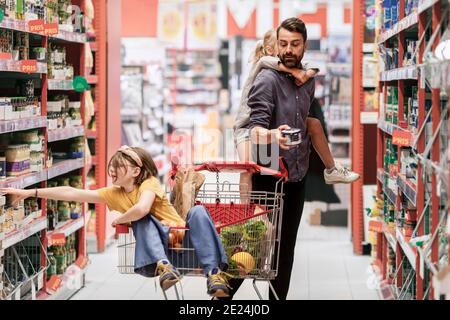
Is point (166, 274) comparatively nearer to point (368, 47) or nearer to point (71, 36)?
point (71, 36)

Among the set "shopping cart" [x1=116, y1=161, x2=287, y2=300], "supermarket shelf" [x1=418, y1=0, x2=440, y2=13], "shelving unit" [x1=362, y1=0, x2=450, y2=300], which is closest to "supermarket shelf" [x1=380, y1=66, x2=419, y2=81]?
"shelving unit" [x1=362, y1=0, x2=450, y2=300]

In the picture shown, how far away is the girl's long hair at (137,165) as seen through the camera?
4.35 meters

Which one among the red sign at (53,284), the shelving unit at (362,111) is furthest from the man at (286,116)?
the shelving unit at (362,111)

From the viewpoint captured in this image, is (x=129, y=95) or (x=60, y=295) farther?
(x=129, y=95)

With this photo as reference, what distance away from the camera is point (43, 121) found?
6012 millimetres

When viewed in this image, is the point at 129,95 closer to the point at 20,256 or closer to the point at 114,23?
the point at 114,23

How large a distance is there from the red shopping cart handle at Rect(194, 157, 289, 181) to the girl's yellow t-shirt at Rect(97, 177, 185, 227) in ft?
0.93

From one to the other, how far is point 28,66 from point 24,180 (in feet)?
2.17

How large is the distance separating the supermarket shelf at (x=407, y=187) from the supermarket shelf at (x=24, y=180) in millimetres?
2145

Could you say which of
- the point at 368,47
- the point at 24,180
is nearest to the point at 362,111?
the point at 368,47

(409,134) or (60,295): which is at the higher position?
(409,134)

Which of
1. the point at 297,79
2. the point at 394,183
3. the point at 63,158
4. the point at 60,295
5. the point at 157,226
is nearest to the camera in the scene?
the point at 157,226

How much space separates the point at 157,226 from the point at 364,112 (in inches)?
187

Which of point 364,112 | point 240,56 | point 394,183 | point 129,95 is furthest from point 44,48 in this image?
point 240,56
